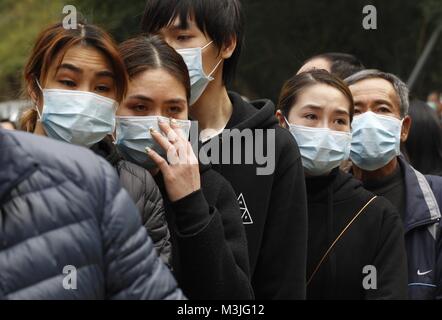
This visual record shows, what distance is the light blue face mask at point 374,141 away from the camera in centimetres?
532

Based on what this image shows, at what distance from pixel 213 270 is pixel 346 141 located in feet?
5.49

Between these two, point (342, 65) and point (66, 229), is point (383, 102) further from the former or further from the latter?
point (66, 229)

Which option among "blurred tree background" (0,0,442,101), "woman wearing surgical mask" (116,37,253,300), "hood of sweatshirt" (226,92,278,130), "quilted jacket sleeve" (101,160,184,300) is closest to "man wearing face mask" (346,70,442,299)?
"hood of sweatshirt" (226,92,278,130)

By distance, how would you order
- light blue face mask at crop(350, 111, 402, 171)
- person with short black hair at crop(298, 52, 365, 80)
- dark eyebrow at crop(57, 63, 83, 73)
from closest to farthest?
dark eyebrow at crop(57, 63, 83, 73), light blue face mask at crop(350, 111, 402, 171), person with short black hair at crop(298, 52, 365, 80)

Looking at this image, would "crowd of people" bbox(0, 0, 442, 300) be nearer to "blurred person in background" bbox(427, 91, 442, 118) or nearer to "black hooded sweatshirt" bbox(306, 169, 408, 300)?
"black hooded sweatshirt" bbox(306, 169, 408, 300)

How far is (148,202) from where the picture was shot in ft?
11.1

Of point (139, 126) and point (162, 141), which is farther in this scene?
point (139, 126)

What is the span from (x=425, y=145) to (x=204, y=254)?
3.44 meters

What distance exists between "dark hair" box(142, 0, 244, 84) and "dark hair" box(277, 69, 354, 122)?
2.21 ft

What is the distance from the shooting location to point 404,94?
18.5 ft

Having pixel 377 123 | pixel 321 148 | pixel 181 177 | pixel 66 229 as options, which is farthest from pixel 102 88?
pixel 377 123

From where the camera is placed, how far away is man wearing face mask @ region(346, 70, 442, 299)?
4949 mm

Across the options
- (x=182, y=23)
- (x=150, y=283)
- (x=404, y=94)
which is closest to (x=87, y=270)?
(x=150, y=283)

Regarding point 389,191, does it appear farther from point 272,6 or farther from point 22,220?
point 272,6
